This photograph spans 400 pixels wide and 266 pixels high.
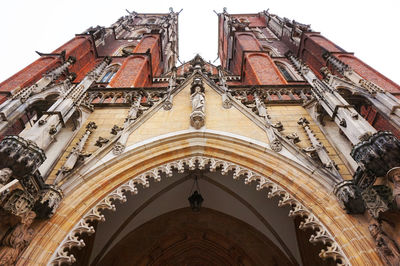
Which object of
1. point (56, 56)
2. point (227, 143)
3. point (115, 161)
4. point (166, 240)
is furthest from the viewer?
point (56, 56)

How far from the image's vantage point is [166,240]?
7305 mm

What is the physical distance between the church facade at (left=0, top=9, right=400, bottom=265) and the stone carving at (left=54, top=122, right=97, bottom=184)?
0.03m

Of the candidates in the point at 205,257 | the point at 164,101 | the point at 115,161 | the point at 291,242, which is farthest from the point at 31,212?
the point at 291,242

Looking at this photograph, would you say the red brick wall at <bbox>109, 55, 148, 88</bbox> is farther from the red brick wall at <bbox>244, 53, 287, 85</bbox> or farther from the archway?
the archway

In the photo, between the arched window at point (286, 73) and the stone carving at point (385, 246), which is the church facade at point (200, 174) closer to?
the stone carving at point (385, 246)

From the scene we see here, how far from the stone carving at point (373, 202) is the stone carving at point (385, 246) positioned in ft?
0.70

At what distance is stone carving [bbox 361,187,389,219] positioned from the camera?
3355 millimetres

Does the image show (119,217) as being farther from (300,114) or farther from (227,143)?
(300,114)

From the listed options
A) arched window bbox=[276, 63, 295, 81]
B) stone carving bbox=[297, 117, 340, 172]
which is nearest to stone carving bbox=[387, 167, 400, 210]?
stone carving bbox=[297, 117, 340, 172]

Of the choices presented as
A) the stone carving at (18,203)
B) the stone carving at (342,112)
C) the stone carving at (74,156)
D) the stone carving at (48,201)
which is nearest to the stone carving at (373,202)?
the stone carving at (342,112)

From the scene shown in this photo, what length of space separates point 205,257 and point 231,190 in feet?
7.20

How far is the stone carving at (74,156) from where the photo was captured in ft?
15.0

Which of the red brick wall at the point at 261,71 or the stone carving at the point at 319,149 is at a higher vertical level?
the red brick wall at the point at 261,71

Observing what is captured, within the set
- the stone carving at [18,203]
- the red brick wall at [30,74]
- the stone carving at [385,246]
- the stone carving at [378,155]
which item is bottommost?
the stone carving at [385,246]
